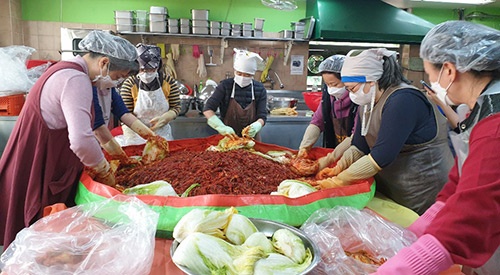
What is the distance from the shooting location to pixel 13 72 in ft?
11.5

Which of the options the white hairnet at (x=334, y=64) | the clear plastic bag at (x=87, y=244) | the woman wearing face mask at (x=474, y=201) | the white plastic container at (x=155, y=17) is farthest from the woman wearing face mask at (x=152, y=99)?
the woman wearing face mask at (x=474, y=201)

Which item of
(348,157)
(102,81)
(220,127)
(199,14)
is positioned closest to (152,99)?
(220,127)

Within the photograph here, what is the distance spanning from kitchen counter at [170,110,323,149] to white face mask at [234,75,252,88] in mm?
685

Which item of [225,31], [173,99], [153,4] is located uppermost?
[153,4]

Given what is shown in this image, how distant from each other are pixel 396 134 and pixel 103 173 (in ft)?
4.79

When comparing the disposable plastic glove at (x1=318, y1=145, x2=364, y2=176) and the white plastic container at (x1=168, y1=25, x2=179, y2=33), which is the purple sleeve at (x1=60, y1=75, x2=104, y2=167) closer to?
the disposable plastic glove at (x1=318, y1=145, x2=364, y2=176)

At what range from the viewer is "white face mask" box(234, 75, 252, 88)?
3.39 meters

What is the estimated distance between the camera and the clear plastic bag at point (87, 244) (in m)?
1.03

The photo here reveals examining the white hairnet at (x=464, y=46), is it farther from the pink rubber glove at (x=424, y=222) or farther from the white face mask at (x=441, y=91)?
the pink rubber glove at (x=424, y=222)

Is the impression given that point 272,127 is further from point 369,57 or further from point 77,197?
point 77,197

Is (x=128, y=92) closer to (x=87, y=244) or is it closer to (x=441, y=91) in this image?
(x=87, y=244)

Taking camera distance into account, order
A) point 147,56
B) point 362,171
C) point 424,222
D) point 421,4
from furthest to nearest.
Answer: point 421,4, point 147,56, point 362,171, point 424,222

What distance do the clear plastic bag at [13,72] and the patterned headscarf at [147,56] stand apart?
1366 mm

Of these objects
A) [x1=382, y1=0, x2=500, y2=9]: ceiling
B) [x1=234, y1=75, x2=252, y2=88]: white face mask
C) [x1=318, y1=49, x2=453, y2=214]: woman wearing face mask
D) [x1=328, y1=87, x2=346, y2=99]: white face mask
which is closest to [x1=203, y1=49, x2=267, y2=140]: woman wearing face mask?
[x1=234, y1=75, x2=252, y2=88]: white face mask
